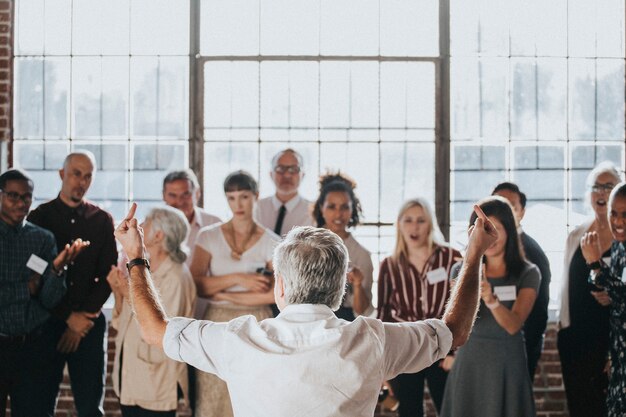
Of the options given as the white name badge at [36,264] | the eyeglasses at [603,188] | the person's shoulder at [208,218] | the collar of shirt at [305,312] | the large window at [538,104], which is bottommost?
the white name badge at [36,264]

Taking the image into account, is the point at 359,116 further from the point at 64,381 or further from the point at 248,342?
the point at 248,342

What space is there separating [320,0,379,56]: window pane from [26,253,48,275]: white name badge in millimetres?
2261

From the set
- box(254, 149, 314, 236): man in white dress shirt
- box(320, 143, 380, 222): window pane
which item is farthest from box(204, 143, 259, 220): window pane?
box(254, 149, 314, 236): man in white dress shirt

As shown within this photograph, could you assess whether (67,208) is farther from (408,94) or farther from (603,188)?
(603,188)

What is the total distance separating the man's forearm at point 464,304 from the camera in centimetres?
202

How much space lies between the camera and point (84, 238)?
4496 mm

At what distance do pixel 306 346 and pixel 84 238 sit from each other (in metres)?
3.01

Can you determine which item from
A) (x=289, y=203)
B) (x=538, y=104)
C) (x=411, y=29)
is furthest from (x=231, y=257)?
(x=538, y=104)

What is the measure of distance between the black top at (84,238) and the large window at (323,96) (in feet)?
2.92

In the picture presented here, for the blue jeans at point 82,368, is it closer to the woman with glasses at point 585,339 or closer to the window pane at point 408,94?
the window pane at point 408,94

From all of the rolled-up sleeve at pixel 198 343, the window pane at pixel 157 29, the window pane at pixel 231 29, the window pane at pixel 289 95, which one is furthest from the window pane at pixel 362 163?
the rolled-up sleeve at pixel 198 343

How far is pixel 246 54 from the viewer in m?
5.45

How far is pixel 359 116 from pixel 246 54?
831 millimetres

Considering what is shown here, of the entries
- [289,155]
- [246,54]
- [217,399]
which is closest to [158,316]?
[217,399]
